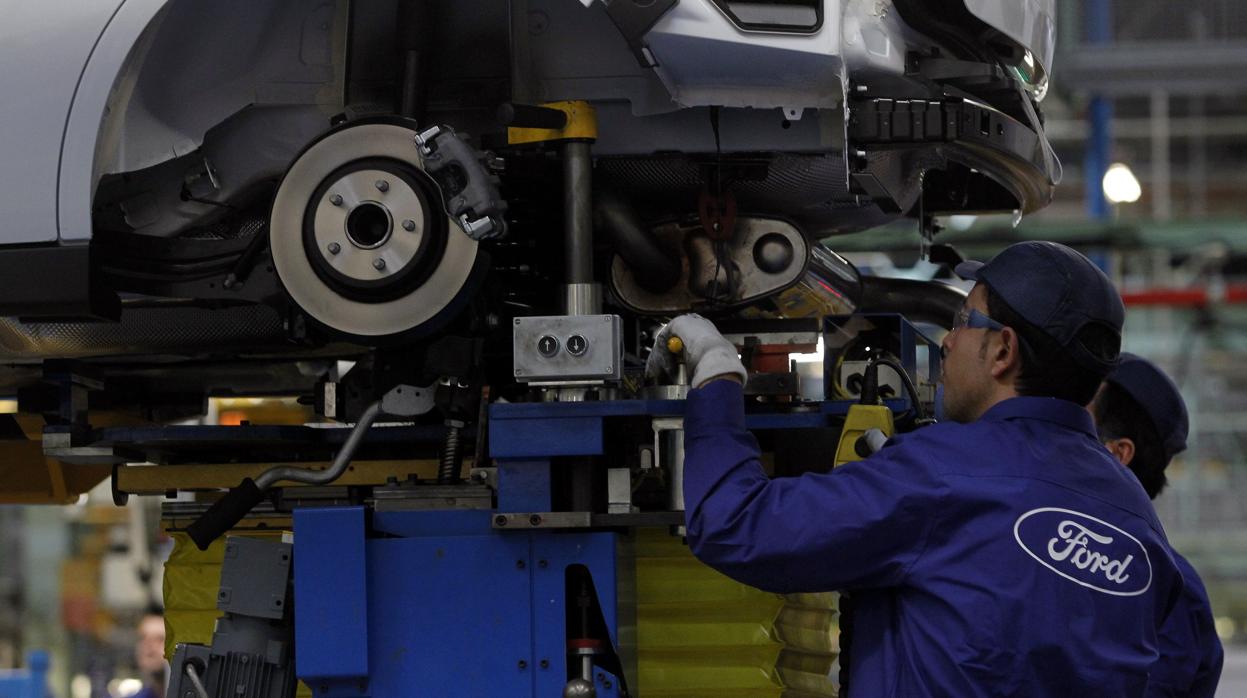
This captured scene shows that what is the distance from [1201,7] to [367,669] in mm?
8986

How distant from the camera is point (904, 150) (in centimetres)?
285

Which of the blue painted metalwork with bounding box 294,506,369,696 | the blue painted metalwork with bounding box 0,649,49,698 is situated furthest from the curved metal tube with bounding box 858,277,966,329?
the blue painted metalwork with bounding box 0,649,49,698

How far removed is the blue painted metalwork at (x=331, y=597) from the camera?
2781mm

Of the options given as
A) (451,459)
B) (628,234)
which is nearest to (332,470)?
(451,459)

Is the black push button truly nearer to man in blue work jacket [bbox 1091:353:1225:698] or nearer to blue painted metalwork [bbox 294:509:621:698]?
blue painted metalwork [bbox 294:509:621:698]

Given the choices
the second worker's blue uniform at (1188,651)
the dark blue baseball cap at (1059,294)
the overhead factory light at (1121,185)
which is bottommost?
the second worker's blue uniform at (1188,651)

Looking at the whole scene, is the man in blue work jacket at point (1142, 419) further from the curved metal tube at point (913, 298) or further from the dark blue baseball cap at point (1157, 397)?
the curved metal tube at point (913, 298)

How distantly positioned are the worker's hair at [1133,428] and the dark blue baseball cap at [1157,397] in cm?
1

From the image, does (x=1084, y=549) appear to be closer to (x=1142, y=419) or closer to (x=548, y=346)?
(x=548, y=346)

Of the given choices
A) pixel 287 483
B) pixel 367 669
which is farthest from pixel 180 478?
pixel 367 669

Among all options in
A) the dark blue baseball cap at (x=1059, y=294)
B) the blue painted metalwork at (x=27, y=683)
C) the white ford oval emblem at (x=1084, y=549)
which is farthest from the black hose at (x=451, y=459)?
the blue painted metalwork at (x=27, y=683)

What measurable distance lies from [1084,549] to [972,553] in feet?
0.56

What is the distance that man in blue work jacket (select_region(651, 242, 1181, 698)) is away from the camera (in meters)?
2.21

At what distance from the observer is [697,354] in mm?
2613
